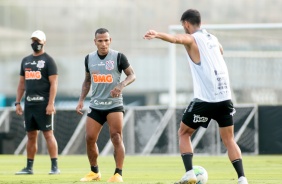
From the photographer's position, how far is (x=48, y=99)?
16422mm

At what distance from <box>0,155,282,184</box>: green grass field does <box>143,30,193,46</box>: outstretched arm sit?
2.26m

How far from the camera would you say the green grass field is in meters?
14.4

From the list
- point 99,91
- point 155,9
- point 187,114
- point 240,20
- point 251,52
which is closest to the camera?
point 187,114

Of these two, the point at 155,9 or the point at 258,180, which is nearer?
the point at 258,180

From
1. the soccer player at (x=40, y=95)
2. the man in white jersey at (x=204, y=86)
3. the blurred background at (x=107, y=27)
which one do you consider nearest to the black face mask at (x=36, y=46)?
the soccer player at (x=40, y=95)

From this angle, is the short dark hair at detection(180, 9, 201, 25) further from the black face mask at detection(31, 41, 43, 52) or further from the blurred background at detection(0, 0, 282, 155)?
the blurred background at detection(0, 0, 282, 155)

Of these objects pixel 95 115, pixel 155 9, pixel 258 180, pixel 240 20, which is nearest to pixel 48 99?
pixel 95 115

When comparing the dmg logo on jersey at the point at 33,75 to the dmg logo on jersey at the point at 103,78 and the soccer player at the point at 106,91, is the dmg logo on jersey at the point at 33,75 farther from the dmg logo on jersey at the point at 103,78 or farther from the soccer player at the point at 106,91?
the dmg logo on jersey at the point at 103,78

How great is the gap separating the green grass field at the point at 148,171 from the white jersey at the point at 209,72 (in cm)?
163

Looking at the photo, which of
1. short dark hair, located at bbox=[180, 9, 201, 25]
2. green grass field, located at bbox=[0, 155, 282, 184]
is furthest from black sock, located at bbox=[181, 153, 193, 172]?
short dark hair, located at bbox=[180, 9, 201, 25]

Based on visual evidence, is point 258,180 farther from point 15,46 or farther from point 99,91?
point 15,46

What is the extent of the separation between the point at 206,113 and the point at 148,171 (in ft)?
17.2

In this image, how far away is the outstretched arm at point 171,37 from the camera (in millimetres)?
11641

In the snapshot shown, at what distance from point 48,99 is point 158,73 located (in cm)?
3820
